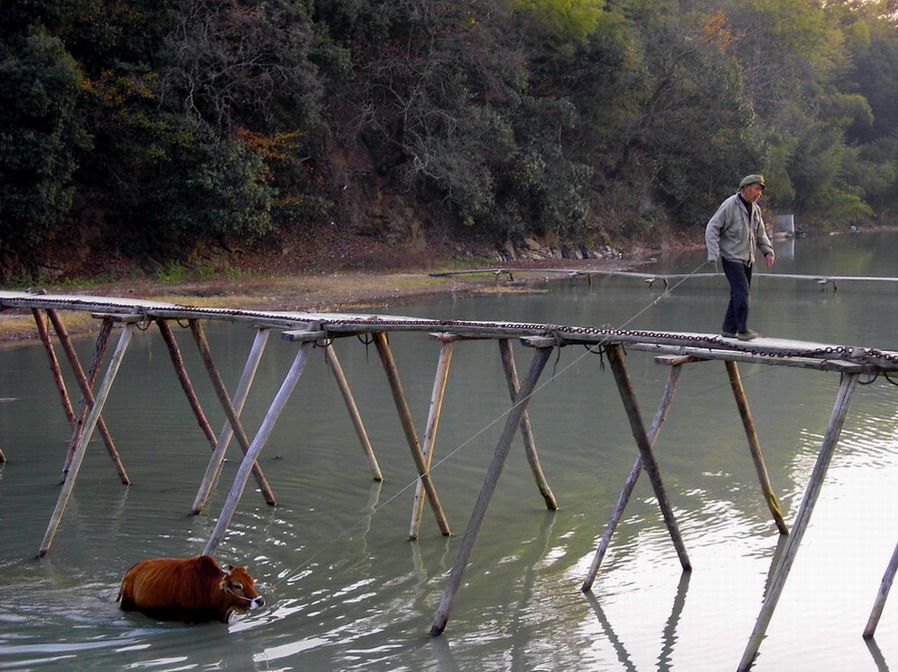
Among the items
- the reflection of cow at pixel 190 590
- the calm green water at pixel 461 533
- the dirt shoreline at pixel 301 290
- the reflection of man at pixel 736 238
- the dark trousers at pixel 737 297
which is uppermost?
the reflection of man at pixel 736 238

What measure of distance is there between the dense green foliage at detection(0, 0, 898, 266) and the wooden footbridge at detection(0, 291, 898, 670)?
53.2 ft

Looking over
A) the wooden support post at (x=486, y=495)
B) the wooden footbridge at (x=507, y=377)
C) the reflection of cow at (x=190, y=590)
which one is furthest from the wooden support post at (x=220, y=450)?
the wooden support post at (x=486, y=495)

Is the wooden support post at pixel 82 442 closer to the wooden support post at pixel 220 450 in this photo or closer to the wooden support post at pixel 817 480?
the wooden support post at pixel 220 450

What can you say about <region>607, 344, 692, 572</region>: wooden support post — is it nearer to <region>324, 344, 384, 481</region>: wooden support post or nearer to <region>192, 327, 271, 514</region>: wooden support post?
<region>324, 344, 384, 481</region>: wooden support post

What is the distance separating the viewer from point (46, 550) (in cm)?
927

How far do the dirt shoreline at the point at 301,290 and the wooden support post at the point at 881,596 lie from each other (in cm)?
1640

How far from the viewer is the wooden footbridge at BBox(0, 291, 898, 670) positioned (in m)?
6.36

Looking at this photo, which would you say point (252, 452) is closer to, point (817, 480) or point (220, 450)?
point (220, 450)

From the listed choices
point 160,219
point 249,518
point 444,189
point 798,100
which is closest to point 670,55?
point 444,189

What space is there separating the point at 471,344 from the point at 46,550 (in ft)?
42.1

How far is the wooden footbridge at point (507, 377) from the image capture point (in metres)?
6.36

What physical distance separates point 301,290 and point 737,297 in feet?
65.6

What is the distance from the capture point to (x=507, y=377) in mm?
9281

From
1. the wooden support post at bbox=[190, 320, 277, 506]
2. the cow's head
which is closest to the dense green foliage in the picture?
the wooden support post at bbox=[190, 320, 277, 506]
